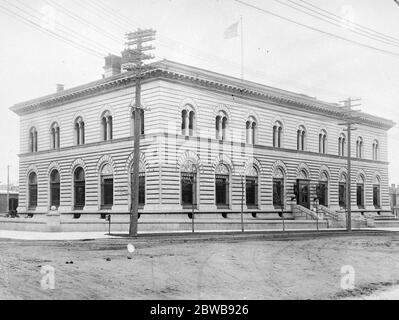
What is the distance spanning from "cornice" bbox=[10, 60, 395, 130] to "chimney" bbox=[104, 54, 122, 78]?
318 cm

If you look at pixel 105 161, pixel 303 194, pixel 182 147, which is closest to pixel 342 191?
pixel 303 194

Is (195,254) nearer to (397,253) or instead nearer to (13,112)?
(397,253)

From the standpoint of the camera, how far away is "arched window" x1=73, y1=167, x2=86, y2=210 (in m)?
46.1

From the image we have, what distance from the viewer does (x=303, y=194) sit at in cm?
5188

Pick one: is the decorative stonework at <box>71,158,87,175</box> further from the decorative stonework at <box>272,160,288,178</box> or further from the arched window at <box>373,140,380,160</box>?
the arched window at <box>373,140,380,160</box>

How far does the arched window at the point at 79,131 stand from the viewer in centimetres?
4675

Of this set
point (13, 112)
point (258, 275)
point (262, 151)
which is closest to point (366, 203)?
point (262, 151)

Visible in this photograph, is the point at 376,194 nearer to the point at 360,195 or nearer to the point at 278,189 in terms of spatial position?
the point at 360,195

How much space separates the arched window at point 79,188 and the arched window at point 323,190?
21932mm

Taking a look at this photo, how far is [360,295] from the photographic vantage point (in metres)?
13.2

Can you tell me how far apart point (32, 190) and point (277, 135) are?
899 inches

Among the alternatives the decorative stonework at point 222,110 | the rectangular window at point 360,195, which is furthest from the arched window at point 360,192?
the decorative stonework at point 222,110

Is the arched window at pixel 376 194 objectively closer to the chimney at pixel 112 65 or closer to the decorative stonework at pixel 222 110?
the decorative stonework at pixel 222 110

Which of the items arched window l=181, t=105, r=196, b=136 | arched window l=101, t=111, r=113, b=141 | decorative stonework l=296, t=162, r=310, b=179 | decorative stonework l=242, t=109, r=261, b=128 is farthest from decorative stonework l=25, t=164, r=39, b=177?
decorative stonework l=296, t=162, r=310, b=179
